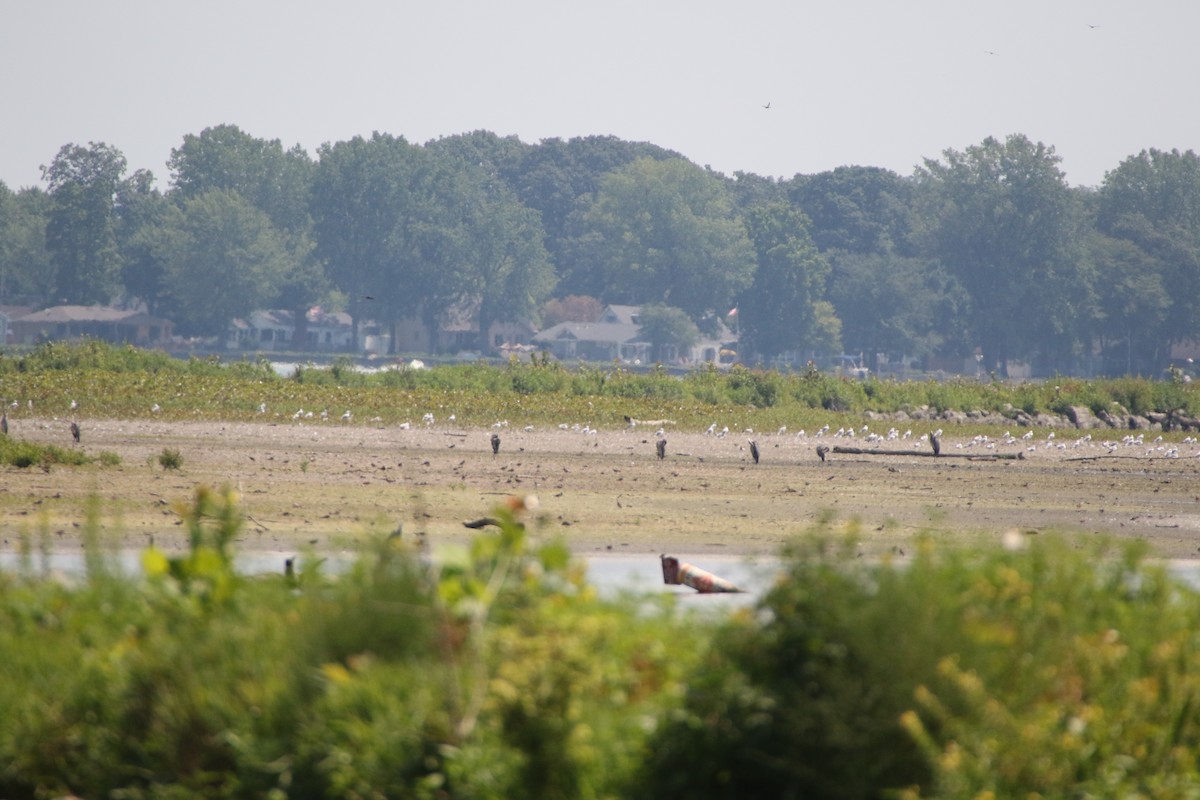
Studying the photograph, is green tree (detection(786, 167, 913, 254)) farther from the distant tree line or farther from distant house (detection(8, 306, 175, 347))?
distant house (detection(8, 306, 175, 347))

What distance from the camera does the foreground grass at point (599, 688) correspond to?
5.05 m

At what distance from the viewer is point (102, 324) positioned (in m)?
114

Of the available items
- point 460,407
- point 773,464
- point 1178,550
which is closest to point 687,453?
point 773,464

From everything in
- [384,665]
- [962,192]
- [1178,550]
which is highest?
[962,192]

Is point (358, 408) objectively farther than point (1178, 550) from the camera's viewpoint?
Yes

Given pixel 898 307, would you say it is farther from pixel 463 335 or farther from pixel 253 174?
pixel 253 174

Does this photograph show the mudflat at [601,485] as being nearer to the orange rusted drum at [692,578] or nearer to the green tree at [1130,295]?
the orange rusted drum at [692,578]

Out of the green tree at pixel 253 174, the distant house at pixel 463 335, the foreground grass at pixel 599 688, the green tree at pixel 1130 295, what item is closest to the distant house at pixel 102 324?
the green tree at pixel 253 174

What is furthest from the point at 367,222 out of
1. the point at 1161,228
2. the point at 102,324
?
the point at 1161,228

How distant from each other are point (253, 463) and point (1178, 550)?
15.0 meters

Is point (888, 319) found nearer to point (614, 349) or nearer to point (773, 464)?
point (614, 349)

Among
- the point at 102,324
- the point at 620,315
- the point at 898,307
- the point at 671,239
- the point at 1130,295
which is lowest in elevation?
the point at 102,324

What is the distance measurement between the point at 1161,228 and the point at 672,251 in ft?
127

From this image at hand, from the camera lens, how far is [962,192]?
11088 cm
